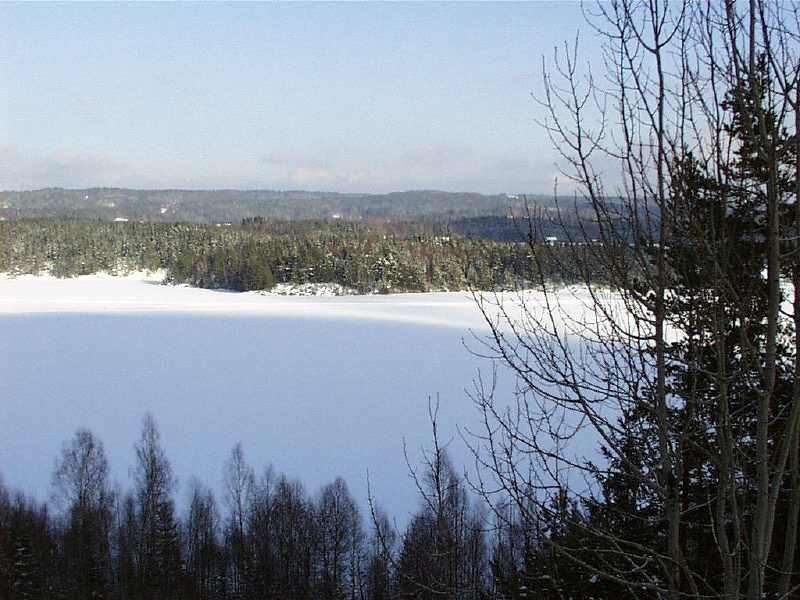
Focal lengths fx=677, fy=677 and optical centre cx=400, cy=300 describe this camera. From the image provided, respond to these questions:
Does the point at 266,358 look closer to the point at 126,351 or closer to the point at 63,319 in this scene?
the point at 126,351

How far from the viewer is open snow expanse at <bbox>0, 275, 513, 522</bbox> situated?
1820 cm

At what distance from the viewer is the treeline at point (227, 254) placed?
64.4 metres

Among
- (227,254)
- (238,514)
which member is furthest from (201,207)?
(238,514)

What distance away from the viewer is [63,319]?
46.7m

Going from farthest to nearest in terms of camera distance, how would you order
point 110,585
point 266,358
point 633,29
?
1. point 266,358
2. point 110,585
3. point 633,29

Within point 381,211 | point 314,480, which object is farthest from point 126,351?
point 381,211

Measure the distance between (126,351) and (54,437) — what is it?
15029mm

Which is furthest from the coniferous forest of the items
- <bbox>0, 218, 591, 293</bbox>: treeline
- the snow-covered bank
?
Result: <bbox>0, 218, 591, 293</bbox>: treeline

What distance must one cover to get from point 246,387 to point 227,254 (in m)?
52.1

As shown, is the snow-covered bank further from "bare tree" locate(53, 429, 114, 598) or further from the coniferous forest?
"bare tree" locate(53, 429, 114, 598)

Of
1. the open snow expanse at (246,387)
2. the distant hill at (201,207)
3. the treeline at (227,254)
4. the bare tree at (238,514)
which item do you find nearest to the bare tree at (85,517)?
the open snow expanse at (246,387)

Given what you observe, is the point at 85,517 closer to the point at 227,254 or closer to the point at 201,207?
the point at 227,254

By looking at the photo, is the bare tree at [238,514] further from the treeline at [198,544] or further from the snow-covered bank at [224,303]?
the snow-covered bank at [224,303]

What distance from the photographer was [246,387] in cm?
2717
